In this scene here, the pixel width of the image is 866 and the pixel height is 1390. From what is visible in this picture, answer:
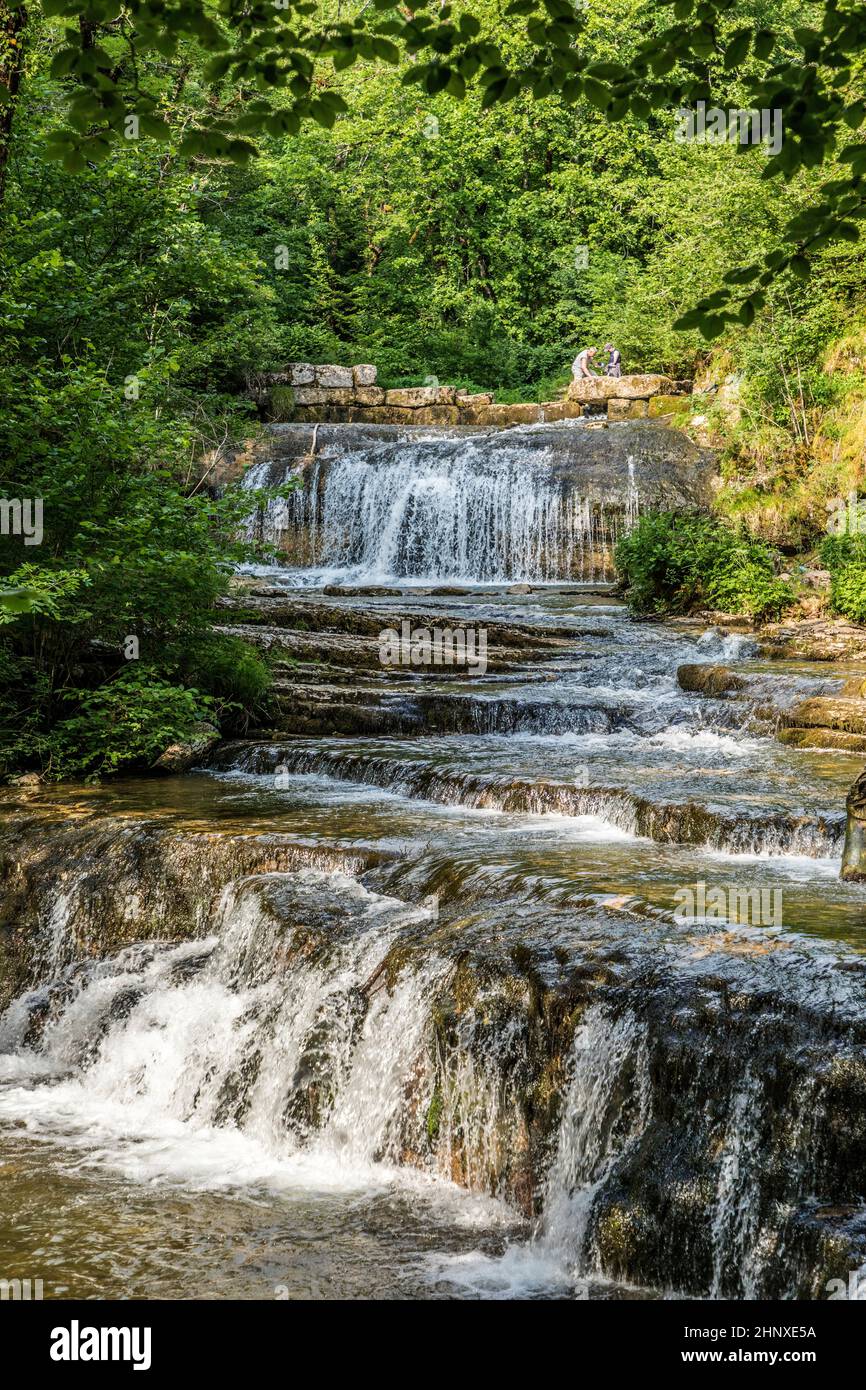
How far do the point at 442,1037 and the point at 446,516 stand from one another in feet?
51.1

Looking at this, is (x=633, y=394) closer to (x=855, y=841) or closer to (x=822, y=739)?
(x=822, y=739)

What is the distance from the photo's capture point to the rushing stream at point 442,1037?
4.53 meters

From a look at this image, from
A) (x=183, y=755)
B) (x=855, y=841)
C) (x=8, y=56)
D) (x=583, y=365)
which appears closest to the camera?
(x=855, y=841)

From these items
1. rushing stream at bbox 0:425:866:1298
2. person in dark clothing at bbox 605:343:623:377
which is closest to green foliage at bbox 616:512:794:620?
rushing stream at bbox 0:425:866:1298

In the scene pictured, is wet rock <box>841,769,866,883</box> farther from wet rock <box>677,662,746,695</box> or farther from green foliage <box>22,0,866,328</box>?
wet rock <box>677,662,746,695</box>

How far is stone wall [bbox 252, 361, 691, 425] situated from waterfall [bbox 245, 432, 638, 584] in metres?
4.12

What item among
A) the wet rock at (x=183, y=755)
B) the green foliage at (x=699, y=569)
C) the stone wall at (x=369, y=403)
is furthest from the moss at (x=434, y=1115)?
the stone wall at (x=369, y=403)

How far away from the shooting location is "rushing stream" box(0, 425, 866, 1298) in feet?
14.9

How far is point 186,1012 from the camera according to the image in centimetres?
686

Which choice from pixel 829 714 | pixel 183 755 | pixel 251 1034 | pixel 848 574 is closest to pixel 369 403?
pixel 848 574

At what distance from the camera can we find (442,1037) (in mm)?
5594

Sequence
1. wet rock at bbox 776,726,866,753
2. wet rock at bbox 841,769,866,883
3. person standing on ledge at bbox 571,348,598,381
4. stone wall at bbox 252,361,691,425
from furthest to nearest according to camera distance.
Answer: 1. person standing on ledge at bbox 571,348,598,381
2. stone wall at bbox 252,361,691,425
3. wet rock at bbox 776,726,866,753
4. wet rock at bbox 841,769,866,883

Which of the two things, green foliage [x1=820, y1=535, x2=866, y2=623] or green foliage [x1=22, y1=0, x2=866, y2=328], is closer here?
green foliage [x1=22, y1=0, x2=866, y2=328]
